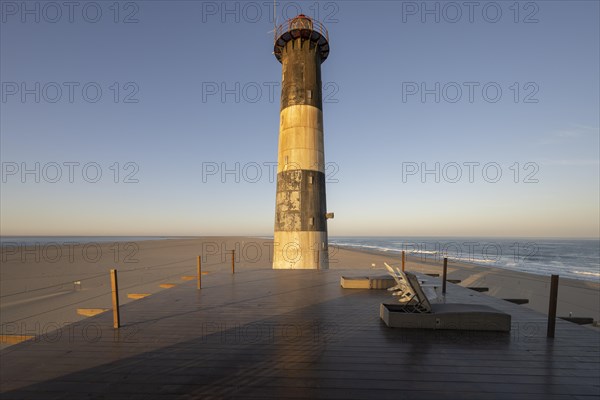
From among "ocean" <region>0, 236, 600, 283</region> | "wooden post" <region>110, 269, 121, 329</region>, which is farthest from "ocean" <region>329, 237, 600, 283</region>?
"wooden post" <region>110, 269, 121, 329</region>

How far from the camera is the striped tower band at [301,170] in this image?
14250mm

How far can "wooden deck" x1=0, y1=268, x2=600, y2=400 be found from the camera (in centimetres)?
385

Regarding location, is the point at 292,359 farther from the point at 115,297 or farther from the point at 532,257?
the point at 532,257

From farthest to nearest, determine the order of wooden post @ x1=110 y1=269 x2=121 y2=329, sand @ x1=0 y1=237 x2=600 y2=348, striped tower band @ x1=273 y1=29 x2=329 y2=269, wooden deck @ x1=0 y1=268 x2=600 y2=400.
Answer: sand @ x1=0 y1=237 x2=600 y2=348 → striped tower band @ x1=273 y1=29 x2=329 y2=269 → wooden post @ x1=110 y1=269 x2=121 y2=329 → wooden deck @ x1=0 y1=268 x2=600 y2=400

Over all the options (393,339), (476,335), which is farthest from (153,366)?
(476,335)

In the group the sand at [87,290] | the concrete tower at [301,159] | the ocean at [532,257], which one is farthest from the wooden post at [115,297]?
the ocean at [532,257]

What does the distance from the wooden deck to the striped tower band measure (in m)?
6.86

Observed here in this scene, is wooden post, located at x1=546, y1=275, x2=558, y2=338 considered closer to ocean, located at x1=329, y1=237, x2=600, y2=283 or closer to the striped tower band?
the striped tower band

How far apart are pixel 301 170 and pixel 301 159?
590mm

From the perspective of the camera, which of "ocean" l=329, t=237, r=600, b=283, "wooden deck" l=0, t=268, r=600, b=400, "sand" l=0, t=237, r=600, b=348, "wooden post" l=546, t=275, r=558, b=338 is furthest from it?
"ocean" l=329, t=237, r=600, b=283

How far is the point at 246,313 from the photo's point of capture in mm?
7297

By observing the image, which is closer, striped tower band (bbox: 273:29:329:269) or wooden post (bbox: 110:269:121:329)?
wooden post (bbox: 110:269:121:329)

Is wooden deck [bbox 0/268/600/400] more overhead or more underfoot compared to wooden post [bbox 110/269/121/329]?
more underfoot

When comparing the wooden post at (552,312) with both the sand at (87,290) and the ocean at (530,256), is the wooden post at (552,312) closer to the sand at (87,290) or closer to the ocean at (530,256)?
the sand at (87,290)
